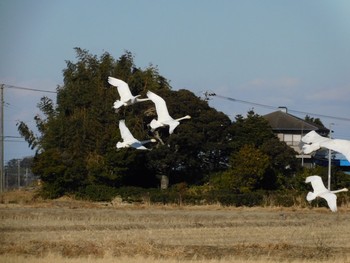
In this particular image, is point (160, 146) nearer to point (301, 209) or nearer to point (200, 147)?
point (200, 147)

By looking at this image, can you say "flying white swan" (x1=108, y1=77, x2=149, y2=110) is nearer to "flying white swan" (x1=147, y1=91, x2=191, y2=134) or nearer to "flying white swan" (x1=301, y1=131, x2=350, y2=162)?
"flying white swan" (x1=147, y1=91, x2=191, y2=134)

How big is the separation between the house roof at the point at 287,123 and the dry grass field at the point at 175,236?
25.5 m

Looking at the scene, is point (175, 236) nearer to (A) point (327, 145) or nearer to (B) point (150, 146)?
(A) point (327, 145)

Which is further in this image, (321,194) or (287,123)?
(287,123)

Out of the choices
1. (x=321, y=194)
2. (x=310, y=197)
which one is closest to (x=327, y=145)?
(x=310, y=197)

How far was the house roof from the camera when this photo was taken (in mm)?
67000

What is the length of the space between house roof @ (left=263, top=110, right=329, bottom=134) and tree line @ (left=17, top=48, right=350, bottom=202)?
13105 mm

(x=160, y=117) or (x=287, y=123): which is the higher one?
(x=287, y=123)

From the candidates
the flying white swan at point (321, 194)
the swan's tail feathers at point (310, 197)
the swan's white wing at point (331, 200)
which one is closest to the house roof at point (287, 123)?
the flying white swan at point (321, 194)

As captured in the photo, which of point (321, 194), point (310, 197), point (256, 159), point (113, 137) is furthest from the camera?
point (113, 137)

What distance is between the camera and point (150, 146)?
176 feet

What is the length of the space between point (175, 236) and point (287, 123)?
140 ft

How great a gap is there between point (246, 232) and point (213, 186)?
71.5 feet

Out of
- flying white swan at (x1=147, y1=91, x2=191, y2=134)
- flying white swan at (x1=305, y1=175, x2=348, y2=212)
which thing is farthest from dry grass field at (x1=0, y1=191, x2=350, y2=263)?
flying white swan at (x1=147, y1=91, x2=191, y2=134)
